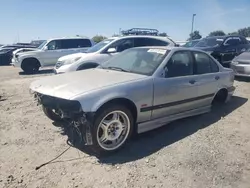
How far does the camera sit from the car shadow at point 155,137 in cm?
392

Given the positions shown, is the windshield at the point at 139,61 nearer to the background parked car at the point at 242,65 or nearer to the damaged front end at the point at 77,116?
the damaged front end at the point at 77,116

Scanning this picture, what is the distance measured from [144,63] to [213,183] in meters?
2.38

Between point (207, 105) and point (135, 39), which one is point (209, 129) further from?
point (135, 39)

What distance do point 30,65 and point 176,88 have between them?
37.4 ft

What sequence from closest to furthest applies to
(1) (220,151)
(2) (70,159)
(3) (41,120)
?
(2) (70,159) < (1) (220,151) < (3) (41,120)

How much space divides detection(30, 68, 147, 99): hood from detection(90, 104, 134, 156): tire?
0.37 meters

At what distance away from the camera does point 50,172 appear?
3436 millimetres

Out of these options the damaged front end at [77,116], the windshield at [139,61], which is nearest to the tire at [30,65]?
the windshield at [139,61]

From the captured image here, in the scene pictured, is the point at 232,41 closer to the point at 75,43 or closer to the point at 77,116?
the point at 75,43

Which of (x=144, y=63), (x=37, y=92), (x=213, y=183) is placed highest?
(x=144, y=63)

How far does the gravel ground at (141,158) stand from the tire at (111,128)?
5.0 inches

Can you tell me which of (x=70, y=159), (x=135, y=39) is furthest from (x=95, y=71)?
(x=135, y=39)

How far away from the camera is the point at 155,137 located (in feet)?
15.2

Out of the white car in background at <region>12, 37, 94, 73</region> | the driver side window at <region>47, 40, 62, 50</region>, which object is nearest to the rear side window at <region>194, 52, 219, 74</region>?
the white car in background at <region>12, 37, 94, 73</region>
